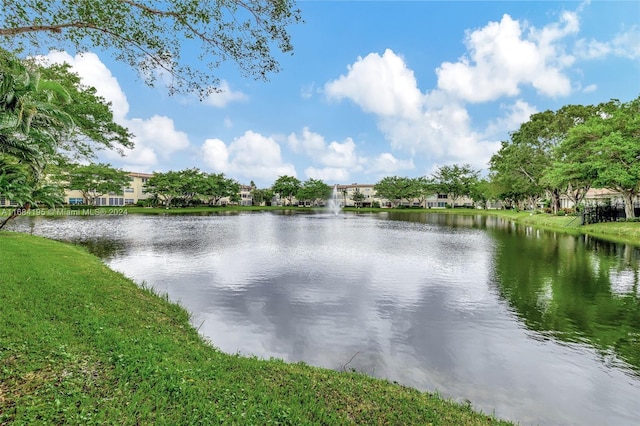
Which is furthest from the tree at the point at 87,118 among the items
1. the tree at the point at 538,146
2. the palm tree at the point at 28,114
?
the tree at the point at 538,146

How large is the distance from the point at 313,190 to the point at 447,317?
92801mm

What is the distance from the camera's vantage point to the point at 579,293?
1126 cm

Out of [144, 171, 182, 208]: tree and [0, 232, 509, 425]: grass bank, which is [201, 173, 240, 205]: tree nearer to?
[144, 171, 182, 208]: tree

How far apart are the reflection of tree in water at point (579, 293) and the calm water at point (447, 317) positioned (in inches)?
1.9

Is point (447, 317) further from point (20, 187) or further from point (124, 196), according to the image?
point (124, 196)

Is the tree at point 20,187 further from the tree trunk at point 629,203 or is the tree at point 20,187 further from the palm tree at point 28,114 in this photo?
the tree trunk at point 629,203

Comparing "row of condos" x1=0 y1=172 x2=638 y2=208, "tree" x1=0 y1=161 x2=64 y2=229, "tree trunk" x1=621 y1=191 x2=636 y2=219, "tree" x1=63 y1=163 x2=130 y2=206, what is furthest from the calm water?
"row of condos" x1=0 y1=172 x2=638 y2=208

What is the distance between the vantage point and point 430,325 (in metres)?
8.66

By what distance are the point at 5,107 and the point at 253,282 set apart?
31.9 feet

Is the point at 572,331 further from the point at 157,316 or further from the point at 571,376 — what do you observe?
the point at 157,316

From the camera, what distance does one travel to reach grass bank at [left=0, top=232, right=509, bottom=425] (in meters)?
3.79

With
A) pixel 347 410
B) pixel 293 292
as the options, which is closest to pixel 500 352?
pixel 347 410

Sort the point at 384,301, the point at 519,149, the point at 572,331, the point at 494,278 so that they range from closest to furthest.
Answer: the point at 572,331 → the point at 384,301 → the point at 494,278 → the point at 519,149

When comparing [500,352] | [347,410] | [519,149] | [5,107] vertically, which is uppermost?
[519,149]
